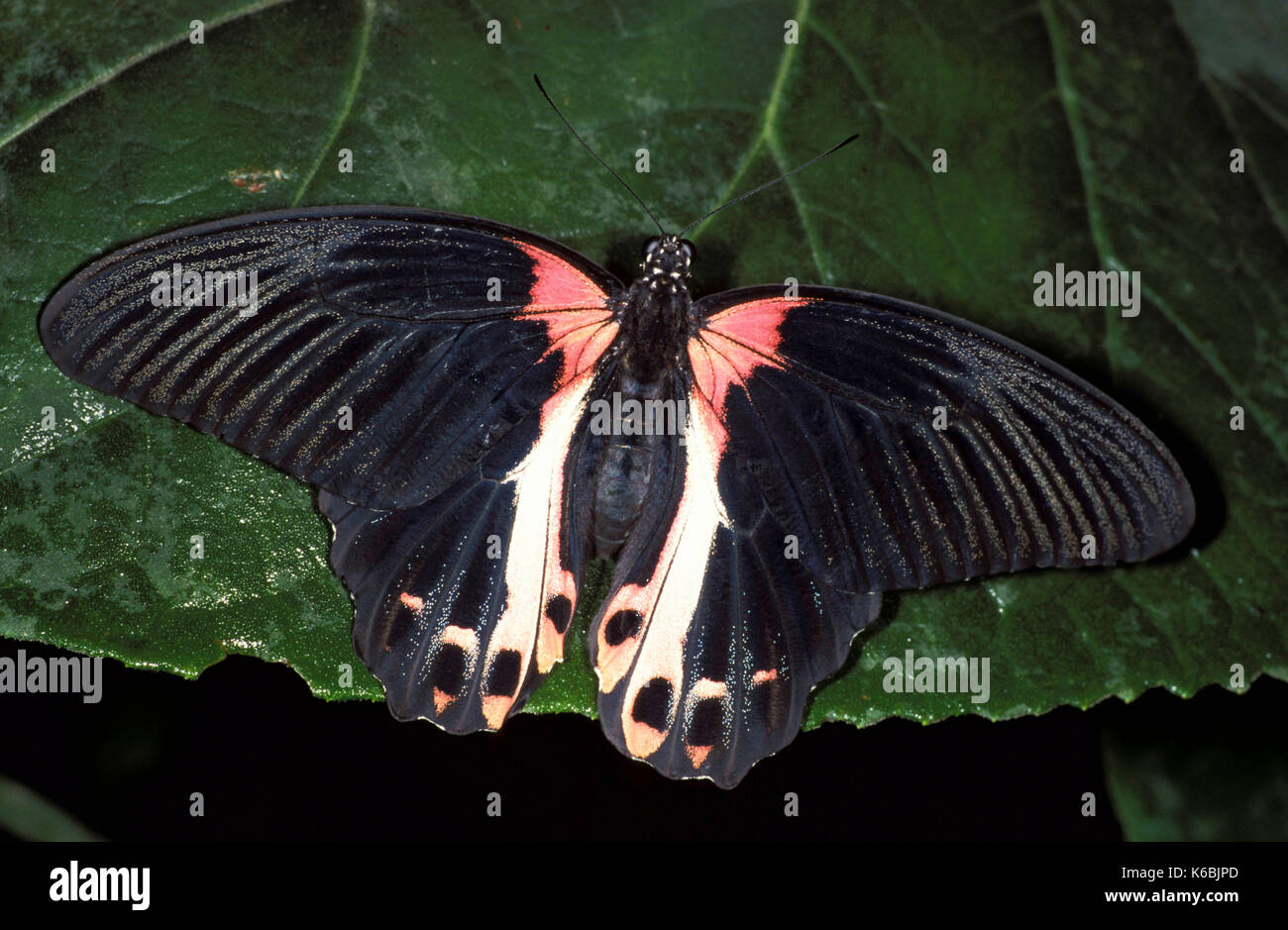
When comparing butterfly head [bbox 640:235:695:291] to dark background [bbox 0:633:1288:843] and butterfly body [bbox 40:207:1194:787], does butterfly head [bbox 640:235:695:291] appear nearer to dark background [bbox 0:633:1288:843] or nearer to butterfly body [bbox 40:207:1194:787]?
butterfly body [bbox 40:207:1194:787]

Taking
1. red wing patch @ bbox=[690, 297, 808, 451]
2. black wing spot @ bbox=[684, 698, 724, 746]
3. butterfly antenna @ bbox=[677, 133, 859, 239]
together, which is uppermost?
butterfly antenna @ bbox=[677, 133, 859, 239]

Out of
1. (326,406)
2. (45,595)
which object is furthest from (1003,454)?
(45,595)

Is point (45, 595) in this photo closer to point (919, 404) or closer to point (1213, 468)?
point (919, 404)

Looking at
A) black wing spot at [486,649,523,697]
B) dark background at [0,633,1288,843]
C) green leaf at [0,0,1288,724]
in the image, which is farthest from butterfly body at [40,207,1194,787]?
dark background at [0,633,1288,843]

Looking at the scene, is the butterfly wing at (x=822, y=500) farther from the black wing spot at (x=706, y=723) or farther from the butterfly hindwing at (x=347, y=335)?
the butterfly hindwing at (x=347, y=335)

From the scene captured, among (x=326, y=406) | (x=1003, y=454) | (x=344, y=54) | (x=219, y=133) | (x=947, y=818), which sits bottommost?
(x=947, y=818)

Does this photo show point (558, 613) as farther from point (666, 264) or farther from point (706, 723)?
point (666, 264)
